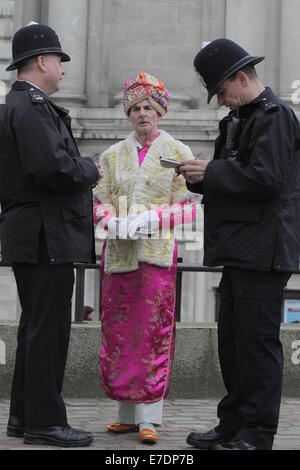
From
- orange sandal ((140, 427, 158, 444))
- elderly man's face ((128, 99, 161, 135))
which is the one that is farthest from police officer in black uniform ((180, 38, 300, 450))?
elderly man's face ((128, 99, 161, 135))

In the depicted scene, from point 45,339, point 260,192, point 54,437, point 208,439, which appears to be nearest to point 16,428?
point 54,437

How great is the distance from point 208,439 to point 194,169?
3.95 ft

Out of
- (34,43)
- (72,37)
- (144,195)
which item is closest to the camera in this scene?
(34,43)

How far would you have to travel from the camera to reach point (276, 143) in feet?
13.7

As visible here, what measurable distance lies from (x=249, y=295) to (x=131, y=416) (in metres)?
1.12

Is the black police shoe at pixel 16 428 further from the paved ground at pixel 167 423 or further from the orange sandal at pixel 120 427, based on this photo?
the orange sandal at pixel 120 427

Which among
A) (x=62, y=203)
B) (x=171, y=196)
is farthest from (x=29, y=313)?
(x=171, y=196)

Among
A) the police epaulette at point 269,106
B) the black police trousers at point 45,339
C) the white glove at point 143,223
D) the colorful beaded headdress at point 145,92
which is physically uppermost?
the colorful beaded headdress at point 145,92

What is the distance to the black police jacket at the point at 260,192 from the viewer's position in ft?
13.7

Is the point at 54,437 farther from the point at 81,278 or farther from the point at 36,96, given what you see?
the point at 81,278

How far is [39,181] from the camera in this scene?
14.6 ft

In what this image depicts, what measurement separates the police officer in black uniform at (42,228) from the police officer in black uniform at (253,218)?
547 mm

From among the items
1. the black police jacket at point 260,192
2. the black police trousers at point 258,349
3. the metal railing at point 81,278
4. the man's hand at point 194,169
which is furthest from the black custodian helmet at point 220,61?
the metal railing at point 81,278

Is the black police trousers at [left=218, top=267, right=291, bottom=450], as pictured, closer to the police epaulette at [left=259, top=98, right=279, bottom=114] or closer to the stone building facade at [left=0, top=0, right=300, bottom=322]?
the police epaulette at [left=259, top=98, right=279, bottom=114]
